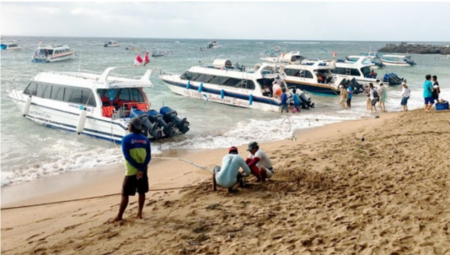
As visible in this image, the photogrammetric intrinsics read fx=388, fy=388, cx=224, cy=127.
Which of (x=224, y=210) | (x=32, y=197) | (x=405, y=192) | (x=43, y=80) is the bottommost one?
(x=32, y=197)

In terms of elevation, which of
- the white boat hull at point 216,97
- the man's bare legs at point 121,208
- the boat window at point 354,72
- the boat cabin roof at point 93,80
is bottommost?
the man's bare legs at point 121,208

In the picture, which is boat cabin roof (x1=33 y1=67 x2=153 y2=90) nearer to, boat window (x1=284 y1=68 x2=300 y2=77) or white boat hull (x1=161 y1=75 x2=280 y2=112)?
white boat hull (x1=161 y1=75 x2=280 y2=112)

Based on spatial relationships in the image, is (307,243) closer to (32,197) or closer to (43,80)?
(32,197)

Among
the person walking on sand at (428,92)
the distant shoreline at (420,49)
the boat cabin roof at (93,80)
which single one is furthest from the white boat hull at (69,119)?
the distant shoreline at (420,49)

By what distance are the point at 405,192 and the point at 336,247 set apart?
2470mm

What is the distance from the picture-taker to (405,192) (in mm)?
6688

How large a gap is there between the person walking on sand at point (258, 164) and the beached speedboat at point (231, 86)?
40.6 ft

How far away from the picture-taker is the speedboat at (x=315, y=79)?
2524cm

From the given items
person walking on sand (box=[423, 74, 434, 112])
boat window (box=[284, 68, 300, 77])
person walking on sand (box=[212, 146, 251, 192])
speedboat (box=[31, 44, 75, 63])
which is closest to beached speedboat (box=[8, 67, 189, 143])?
person walking on sand (box=[212, 146, 251, 192])

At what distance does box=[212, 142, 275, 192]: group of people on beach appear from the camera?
23.7 ft

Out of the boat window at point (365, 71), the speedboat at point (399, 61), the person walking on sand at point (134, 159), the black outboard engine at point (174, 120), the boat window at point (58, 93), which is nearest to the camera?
the person walking on sand at point (134, 159)

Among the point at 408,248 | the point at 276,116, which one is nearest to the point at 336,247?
the point at 408,248

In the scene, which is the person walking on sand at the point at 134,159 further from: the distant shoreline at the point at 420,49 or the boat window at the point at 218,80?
the distant shoreline at the point at 420,49

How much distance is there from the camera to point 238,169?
24.1 feet
